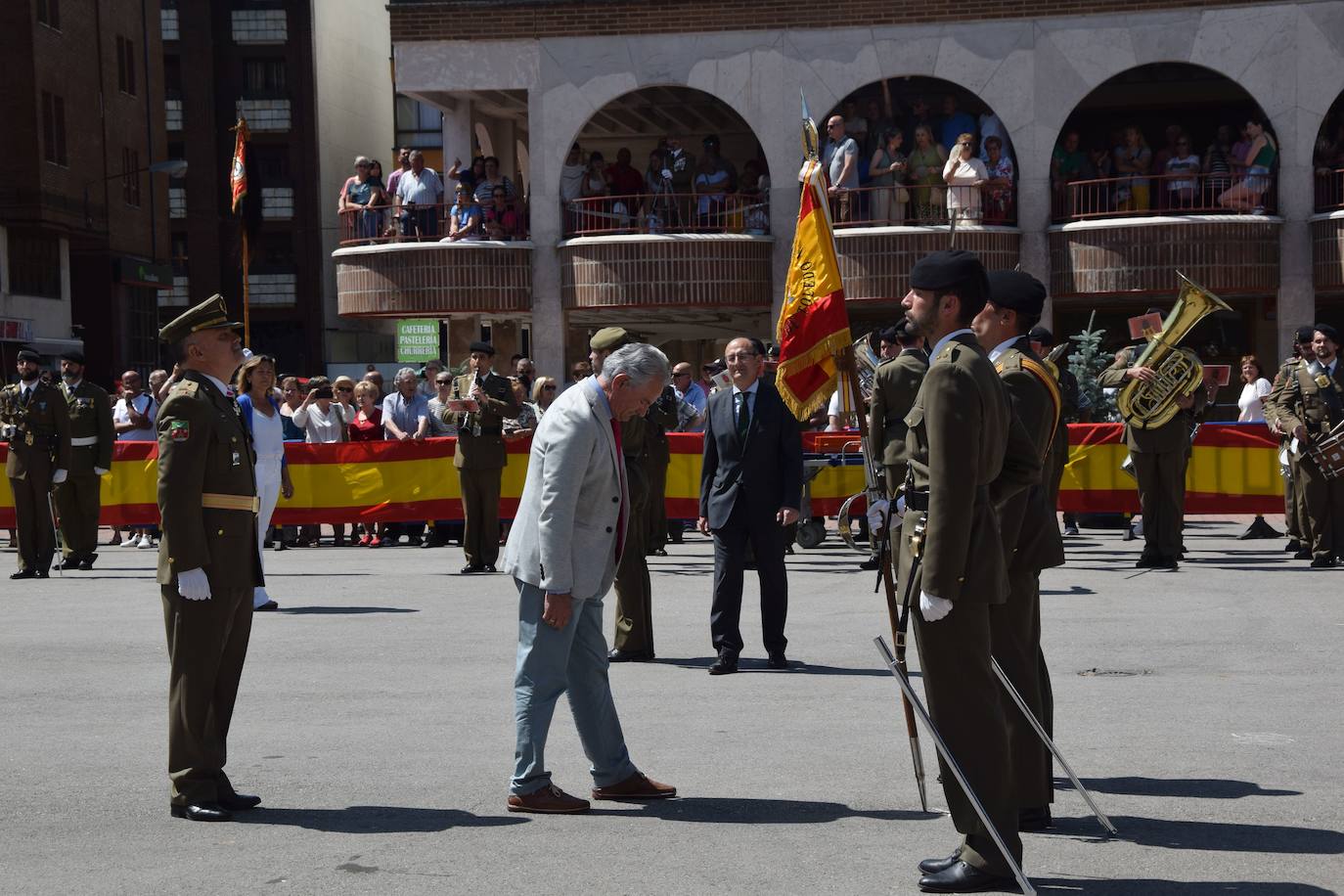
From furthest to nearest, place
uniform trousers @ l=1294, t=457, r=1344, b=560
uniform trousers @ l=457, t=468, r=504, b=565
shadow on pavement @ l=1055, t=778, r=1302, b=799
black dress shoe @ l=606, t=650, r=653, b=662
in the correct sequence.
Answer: uniform trousers @ l=457, t=468, r=504, b=565 < uniform trousers @ l=1294, t=457, r=1344, b=560 < black dress shoe @ l=606, t=650, r=653, b=662 < shadow on pavement @ l=1055, t=778, r=1302, b=799

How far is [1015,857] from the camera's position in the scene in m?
5.58

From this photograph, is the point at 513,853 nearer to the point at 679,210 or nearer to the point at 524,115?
the point at 679,210

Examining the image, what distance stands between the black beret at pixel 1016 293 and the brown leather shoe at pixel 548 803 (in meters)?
2.48

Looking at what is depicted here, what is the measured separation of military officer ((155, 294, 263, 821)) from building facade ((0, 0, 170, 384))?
35.5 m

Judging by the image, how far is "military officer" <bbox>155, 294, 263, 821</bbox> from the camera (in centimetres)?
670

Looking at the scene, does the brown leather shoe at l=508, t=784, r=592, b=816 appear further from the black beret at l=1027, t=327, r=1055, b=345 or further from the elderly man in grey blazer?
the black beret at l=1027, t=327, r=1055, b=345

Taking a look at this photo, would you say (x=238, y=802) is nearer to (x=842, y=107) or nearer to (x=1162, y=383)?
(x=1162, y=383)

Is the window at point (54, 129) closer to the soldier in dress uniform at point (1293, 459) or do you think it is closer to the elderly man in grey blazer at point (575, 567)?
the soldier in dress uniform at point (1293, 459)

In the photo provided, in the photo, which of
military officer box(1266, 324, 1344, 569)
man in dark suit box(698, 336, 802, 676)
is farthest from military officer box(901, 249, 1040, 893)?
military officer box(1266, 324, 1344, 569)

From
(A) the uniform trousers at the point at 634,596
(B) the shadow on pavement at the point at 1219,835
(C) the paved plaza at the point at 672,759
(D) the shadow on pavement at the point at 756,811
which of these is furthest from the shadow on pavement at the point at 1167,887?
(A) the uniform trousers at the point at 634,596

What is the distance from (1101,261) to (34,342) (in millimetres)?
26732

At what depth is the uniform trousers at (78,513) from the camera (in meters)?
17.1

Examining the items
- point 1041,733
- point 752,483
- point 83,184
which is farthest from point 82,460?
point 83,184

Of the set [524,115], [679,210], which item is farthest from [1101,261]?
[524,115]
